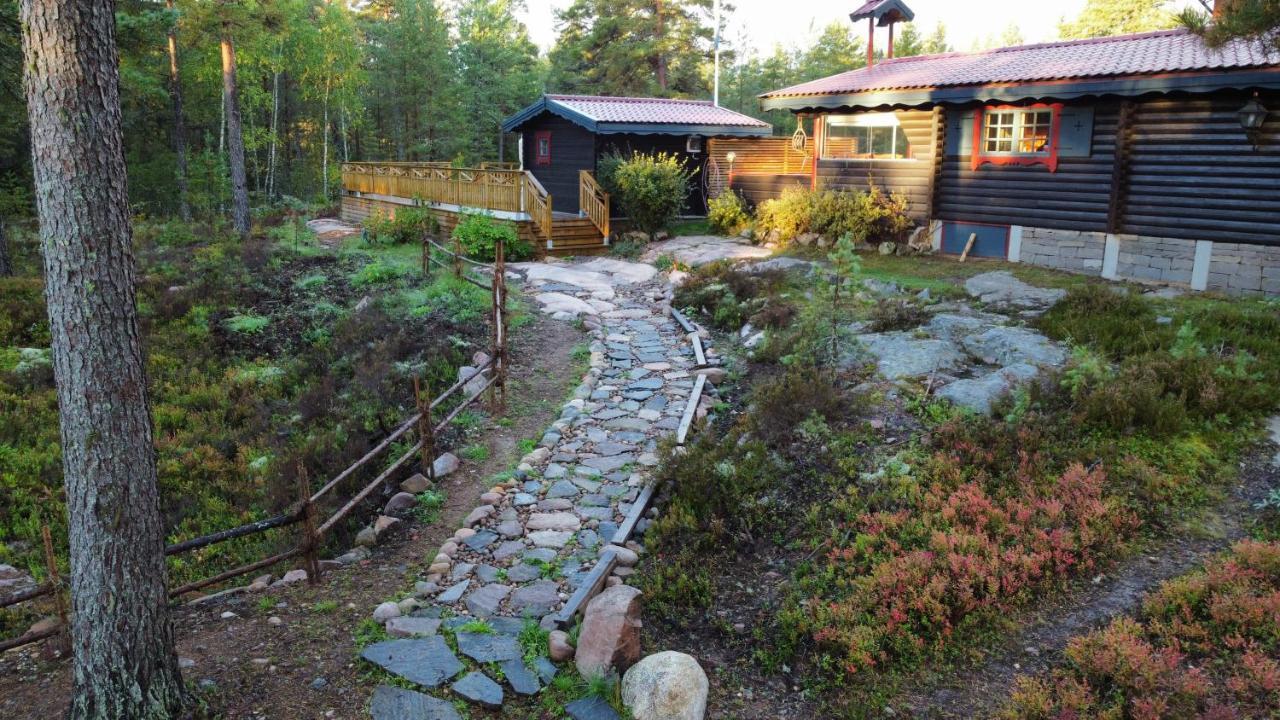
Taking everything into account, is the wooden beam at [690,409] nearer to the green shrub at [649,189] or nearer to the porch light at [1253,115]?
the porch light at [1253,115]

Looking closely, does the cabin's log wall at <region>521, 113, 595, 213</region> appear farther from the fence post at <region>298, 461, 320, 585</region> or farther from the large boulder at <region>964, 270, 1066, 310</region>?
the fence post at <region>298, 461, 320, 585</region>

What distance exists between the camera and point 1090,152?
52.0 ft

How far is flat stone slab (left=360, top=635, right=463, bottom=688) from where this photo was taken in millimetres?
5047

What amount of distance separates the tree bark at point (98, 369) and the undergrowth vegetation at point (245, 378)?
10.3 ft

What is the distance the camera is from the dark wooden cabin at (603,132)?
23.2 metres

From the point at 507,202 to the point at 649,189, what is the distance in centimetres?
364

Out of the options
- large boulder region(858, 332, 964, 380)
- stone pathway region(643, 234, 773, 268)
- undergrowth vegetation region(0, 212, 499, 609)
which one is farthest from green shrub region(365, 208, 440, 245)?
large boulder region(858, 332, 964, 380)

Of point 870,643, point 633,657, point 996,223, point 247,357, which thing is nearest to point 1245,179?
point 996,223

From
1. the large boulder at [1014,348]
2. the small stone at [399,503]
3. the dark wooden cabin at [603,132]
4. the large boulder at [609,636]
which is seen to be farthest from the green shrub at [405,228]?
the large boulder at [609,636]

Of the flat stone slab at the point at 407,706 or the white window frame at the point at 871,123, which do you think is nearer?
the flat stone slab at the point at 407,706

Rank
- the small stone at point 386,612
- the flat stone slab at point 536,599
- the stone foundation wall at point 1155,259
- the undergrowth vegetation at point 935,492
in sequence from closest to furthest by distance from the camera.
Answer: the undergrowth vegetation at point 935,492, the small stone at point 386,612, the flat stone slab at point 536,599, the stone foundation wall at point 1155,259

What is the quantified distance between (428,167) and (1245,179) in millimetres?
20491

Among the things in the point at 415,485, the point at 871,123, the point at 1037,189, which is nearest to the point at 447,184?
the point at 871,123

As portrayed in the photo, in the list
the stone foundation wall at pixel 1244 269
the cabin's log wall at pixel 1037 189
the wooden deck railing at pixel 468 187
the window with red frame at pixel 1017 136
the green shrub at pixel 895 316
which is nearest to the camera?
the green shrub at pixel 895 316
